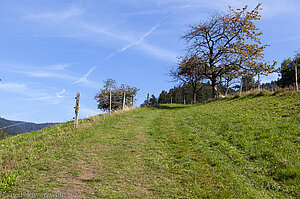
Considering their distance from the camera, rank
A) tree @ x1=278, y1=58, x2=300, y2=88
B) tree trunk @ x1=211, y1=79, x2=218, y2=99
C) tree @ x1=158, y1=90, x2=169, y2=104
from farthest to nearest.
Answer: tree @ x1=158, y1=90, x2=169, y2=104
tree @ x1=278, y1=58, x2=300, y2=88
tree trunk @ x1=211, y1=79, x2=218, y2=99

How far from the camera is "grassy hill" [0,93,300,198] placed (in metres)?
6.38

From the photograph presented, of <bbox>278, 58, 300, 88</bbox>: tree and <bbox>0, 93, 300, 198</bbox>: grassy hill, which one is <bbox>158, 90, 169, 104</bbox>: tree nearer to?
<bbox>278, 58, 300, 88</bbox>: tree

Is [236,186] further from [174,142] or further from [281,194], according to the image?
[174,142]

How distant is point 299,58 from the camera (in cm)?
5259

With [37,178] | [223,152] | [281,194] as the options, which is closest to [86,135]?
[37,178]

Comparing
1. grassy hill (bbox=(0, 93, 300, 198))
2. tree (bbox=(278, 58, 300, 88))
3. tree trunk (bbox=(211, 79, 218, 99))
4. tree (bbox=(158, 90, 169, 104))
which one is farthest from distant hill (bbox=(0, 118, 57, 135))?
tree (bbox=(158, 90, 169, 104))

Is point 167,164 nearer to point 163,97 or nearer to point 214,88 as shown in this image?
point 214,88

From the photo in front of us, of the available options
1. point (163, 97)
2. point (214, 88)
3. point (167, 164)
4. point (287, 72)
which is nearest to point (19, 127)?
point (167, 164)

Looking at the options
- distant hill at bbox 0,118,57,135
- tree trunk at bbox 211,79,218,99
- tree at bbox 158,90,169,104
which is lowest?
distant hill at bbox 0,118,57,135

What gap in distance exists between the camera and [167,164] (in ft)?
27.2

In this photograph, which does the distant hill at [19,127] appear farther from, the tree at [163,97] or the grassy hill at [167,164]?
the tree at [163,97]

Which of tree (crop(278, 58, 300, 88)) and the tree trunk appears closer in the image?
the tree trunk

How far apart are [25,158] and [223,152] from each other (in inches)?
320

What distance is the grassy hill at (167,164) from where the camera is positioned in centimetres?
638
